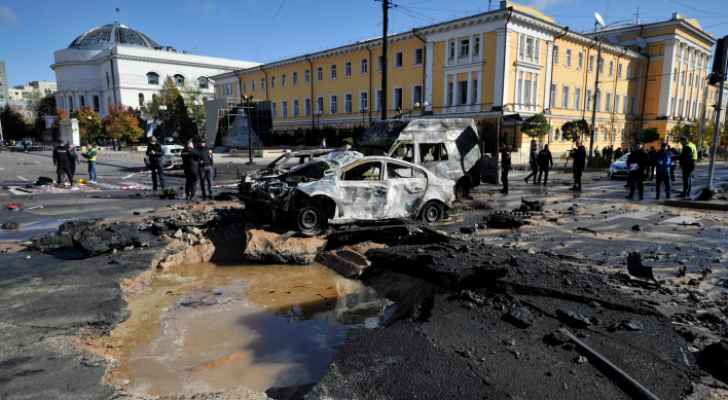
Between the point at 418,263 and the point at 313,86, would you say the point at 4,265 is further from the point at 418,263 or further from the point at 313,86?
the point at 313,86

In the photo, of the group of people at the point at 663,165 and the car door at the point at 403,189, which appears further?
the group of people at the point at 663,165

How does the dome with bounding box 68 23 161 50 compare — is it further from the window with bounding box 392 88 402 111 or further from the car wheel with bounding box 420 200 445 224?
the car wheel with bounding box 420 200 445 224

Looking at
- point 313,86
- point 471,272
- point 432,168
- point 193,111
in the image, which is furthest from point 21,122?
point 471,272

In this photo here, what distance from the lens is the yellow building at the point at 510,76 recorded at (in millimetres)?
37500

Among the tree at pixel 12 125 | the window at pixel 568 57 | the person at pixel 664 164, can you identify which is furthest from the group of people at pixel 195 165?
the tree at pixel 12 125

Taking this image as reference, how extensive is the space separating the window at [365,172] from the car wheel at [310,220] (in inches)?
32.6

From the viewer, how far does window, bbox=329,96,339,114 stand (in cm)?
5111

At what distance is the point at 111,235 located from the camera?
24.1ft

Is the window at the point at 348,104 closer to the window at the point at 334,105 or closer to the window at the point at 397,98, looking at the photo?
the window at the point at 334,105

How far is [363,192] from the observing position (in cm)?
852

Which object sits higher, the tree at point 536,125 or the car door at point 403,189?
the tree at point 536,125

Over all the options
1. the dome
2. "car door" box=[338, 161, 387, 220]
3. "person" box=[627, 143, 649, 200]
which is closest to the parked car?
"person" box=[627, 143, 649, 200]

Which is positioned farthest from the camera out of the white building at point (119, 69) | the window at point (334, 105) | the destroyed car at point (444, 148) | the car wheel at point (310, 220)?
the white building at point (119, 69)

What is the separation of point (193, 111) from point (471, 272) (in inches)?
2226
